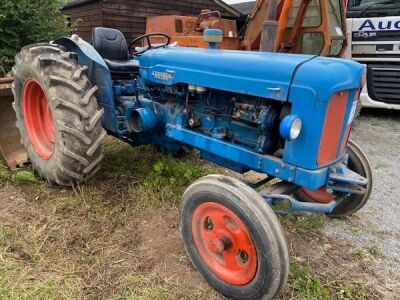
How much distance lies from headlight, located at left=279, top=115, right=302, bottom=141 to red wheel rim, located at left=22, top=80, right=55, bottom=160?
2112mm

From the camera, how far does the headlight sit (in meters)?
1.94

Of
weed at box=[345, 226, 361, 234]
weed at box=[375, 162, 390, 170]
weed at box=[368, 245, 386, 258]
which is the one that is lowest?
weed at box=[375, 162, 390, 170]

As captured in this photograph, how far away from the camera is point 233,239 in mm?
2023

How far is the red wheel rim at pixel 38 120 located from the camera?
324 centimetres

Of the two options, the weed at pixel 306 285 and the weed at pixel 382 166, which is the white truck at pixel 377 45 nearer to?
the weed at pixel 382 166

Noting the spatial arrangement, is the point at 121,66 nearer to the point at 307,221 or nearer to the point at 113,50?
the point at 113,50

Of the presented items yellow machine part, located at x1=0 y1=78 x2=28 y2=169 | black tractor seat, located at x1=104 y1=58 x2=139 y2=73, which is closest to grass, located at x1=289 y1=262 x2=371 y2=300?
black tractor seat, located at x1=104 y1=58 x2=139 y2=73

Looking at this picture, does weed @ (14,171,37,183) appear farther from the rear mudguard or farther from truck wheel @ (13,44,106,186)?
the rear mudguard

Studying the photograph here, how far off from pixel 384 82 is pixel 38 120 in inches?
212

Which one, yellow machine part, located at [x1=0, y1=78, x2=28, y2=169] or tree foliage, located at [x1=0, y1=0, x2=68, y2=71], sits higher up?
tree foliage, located at [x1=0, y1=0, x2=68, y2=71]

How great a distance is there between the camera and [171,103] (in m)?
2.89

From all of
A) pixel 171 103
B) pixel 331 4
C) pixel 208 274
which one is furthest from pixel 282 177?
pixel 331 4

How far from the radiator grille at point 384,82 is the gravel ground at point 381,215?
900 mm

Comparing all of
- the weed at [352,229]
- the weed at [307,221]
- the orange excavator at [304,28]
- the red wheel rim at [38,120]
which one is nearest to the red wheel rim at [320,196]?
the weed at [307,221]
